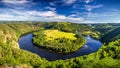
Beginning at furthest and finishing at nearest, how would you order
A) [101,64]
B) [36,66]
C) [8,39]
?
1. [8,39]
2. [36,66]
3. [101,64]

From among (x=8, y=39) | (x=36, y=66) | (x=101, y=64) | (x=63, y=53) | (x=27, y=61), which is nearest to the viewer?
(x=101, y=64)

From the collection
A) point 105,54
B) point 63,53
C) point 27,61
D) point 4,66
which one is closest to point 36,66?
point 27,61

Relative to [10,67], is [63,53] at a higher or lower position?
lower

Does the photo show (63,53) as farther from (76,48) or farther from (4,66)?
(4,66)

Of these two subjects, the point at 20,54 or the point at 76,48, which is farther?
the point at 76,48

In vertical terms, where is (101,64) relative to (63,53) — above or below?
above

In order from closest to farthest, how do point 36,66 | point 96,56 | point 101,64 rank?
point 101,64 → point 36,66 → point 96,56

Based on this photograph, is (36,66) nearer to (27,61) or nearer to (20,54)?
(27,61)

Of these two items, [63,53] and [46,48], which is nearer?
[63,53]

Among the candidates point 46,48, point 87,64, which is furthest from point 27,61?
point 46,48
